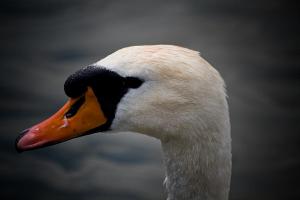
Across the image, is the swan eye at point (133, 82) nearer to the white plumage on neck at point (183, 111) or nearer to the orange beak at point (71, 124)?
the white plumage on neck at point (183, 111)

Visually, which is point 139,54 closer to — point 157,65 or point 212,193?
point 157,65

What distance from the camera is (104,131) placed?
15.1 ft

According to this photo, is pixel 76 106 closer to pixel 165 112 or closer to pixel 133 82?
pixel 133 82

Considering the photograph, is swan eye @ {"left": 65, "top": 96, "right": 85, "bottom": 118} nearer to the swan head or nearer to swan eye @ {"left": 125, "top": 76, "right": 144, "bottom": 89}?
the swan head

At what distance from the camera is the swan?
4.30 metres

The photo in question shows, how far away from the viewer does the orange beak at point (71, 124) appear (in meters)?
4.52

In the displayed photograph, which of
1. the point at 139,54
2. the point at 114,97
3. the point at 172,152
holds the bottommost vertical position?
the point at 172,152

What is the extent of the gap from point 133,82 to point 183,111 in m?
0.39

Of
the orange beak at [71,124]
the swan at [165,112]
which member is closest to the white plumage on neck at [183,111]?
the swan at [165,112]

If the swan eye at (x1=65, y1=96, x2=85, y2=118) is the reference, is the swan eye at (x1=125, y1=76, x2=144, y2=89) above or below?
above

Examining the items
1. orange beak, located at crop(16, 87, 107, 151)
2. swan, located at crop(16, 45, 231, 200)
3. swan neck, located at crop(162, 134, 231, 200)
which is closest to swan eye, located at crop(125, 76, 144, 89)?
swan, located at crop(16, 45, 231, 200)

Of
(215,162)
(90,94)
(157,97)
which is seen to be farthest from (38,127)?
(215,162)

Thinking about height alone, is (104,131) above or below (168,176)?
above

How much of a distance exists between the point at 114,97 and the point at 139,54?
1.29 feet
